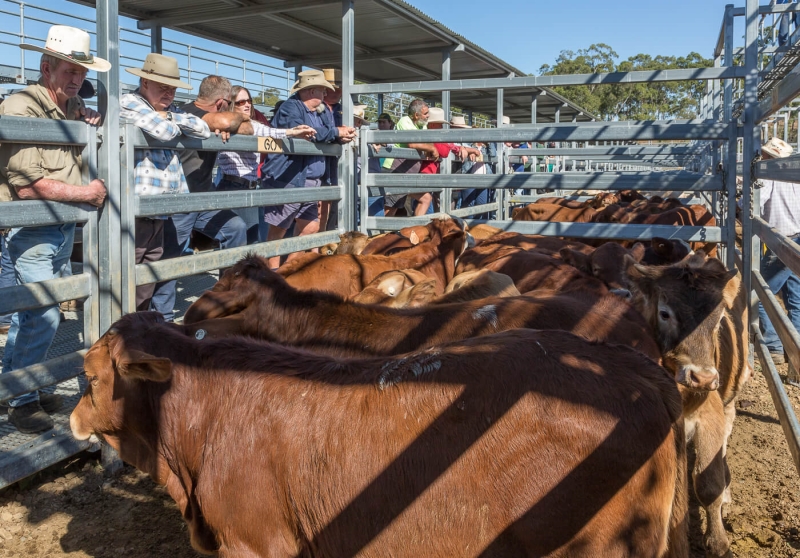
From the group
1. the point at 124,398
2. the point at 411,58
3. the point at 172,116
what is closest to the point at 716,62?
the point at 411,58

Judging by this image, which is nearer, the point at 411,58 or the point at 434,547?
the point at 434,547

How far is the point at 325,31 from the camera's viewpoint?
908 cm

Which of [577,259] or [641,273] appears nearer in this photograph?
[641,273]

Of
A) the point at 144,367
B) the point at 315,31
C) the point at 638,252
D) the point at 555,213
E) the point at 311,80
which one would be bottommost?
the point at 144,367

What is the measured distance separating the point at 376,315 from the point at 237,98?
13.9ft

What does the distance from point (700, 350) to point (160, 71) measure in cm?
421

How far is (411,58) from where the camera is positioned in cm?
1140

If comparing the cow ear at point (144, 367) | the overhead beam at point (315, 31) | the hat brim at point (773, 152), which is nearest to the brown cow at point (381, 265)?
the cow ear at point (144, 367)

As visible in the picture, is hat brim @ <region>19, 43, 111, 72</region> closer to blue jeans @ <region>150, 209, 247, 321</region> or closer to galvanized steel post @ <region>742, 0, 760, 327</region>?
blue jeans @ <region>150, 209, 247, 321</region>

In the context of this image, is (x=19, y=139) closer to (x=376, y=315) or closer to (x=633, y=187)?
(x=376, y=315)

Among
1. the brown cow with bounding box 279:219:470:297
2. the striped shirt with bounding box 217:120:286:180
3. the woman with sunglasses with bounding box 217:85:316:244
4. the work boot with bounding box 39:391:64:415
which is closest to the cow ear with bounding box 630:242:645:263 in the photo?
the brown cow with bounding box 279:219:470:297

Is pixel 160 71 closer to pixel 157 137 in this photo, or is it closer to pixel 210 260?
pixel 157 137

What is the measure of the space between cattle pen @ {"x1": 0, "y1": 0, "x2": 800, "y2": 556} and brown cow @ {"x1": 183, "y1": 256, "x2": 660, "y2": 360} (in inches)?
28.9

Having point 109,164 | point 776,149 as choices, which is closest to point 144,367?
point 109,164
